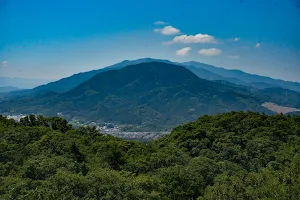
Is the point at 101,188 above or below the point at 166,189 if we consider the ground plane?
above

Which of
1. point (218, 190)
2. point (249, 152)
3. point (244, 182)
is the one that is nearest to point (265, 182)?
point (244, 182)

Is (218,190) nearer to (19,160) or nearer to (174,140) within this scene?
(19,160)

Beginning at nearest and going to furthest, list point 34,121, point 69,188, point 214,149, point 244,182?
point 69,188 → point 244,182 → point 214,149 → point 34,121

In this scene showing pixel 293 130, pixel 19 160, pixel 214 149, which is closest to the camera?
pixel 19 160

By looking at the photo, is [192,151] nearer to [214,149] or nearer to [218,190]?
[214,149]

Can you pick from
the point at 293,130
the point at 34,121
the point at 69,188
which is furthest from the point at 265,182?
the point at 34,121

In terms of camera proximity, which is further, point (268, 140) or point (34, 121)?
point (34, 121)
